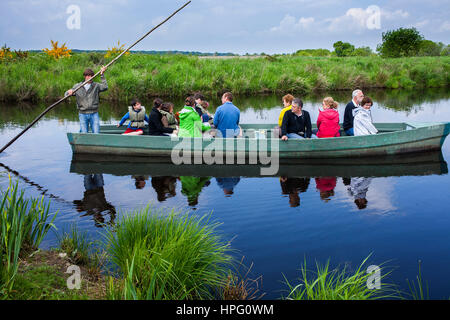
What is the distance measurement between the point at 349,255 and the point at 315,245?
0.44 metres

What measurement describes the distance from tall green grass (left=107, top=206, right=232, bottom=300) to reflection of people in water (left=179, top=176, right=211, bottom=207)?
2.65 m

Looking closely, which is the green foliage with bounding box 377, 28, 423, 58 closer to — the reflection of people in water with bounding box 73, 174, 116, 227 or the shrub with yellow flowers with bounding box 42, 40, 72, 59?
the shrub with yellow flowers with bounding box 42, 40, 72, 59

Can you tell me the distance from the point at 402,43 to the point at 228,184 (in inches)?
1929

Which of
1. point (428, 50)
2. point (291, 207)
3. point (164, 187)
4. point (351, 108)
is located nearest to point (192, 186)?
point (164, 187)

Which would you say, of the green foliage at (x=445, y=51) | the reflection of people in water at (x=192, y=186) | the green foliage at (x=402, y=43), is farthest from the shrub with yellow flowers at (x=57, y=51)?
the green foliage at (x=445, y=51)

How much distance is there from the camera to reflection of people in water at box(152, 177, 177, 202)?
726cm

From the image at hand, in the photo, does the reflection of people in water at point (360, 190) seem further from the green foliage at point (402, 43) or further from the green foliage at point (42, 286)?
the green foliage at point (402, 43)

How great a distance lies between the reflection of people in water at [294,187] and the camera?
6.90m

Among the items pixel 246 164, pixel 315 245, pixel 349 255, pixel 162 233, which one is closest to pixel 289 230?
pixel 315 245

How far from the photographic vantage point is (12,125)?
14.4 metres

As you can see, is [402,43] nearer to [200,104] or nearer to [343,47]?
[343,47]

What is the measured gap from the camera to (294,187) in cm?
764

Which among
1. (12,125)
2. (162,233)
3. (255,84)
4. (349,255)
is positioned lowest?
(349,255)

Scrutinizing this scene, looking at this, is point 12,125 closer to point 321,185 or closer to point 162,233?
point 321,185
